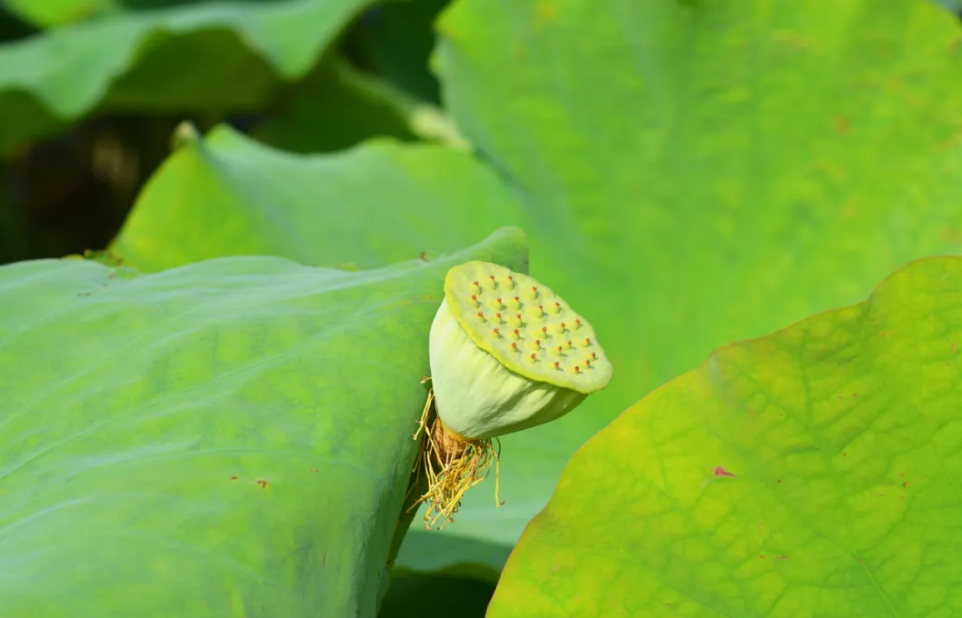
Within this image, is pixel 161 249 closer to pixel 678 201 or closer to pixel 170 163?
pixel 170 163

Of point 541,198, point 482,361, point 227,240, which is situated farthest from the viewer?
point 541,198

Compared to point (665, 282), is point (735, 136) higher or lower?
higher

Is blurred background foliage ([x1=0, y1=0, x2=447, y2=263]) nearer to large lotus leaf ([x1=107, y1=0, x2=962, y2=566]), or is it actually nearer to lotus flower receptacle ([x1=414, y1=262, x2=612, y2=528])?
large lotus leaf ([x1=107, y1=0, x2=962, y2=566])

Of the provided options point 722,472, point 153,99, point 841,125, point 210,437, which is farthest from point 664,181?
point 153,99

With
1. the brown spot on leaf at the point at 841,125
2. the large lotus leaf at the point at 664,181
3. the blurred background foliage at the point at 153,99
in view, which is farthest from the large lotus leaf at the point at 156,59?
the brown spot on leaf at the point at 841,125

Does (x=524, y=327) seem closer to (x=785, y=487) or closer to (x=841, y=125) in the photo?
(x=785, y=487)

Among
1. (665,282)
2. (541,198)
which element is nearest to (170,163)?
(541,198)

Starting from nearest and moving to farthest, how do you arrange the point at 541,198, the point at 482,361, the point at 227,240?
the point at 482,361 < the point at 227,240 < the point at 541,198
